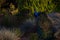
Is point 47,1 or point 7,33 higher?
point 47,1

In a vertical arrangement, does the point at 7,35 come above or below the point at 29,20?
below

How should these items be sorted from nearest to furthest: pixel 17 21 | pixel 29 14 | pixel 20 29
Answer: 1. pixel 20 29
2. pixel 17 21
3. pixel 29 14

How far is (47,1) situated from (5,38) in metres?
1.66

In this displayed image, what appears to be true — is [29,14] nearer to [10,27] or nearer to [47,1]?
[47,1]

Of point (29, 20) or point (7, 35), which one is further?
point (29, 20)

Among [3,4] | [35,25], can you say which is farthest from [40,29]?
[3,4]

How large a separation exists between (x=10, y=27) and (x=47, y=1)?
1.34 m

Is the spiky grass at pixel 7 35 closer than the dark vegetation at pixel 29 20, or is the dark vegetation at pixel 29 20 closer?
the spiky grass at pixel 7 35

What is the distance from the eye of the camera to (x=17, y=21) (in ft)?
11.7

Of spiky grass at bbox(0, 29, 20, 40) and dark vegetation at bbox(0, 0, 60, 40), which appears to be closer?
spiky grass at bbox(0, 29, 20, 40)

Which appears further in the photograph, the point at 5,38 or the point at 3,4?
the point at 3,4

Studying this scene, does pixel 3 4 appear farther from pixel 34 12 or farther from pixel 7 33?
pixel 7 33

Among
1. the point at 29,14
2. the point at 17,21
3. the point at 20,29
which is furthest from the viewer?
the point at 29,14

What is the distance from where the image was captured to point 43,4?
14.1 feet
